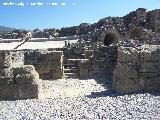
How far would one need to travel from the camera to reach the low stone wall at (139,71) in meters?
11.1

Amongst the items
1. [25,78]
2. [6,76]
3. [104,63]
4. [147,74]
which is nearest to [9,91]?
[6,76]

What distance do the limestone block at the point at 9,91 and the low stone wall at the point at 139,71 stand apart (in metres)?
3.46

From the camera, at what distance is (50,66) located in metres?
16.7

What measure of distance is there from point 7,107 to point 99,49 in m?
10.6

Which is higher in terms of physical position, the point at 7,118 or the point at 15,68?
the point at 15,68

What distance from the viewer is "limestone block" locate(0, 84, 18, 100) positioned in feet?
36.8

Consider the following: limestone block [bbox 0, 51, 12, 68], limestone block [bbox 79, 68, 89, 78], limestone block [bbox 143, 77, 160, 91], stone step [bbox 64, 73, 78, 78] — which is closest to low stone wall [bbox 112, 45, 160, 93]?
limestone block [bbox 143, 77, 160, 91]

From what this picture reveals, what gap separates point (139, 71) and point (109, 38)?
21607 millimetres

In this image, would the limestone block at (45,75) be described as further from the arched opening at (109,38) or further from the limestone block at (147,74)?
the arched opening at (109,38)

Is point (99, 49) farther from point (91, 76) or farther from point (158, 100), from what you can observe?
point (158, 100)

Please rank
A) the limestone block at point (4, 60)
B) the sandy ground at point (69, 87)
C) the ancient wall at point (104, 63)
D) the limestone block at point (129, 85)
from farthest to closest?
the ancient wall at point (104, 63) → the sandy ground at point (69, 87) → the limestone block at point (4, 60) → the limestone block at point (129, 85)

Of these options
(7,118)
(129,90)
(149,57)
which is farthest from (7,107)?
(149,57)

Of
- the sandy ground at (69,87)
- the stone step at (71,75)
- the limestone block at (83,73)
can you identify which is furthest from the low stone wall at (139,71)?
the stone step at (71,75)

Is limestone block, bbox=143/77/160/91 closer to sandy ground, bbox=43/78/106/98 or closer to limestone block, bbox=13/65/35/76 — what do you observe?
sandy ground, bbox=43/78/106/98
